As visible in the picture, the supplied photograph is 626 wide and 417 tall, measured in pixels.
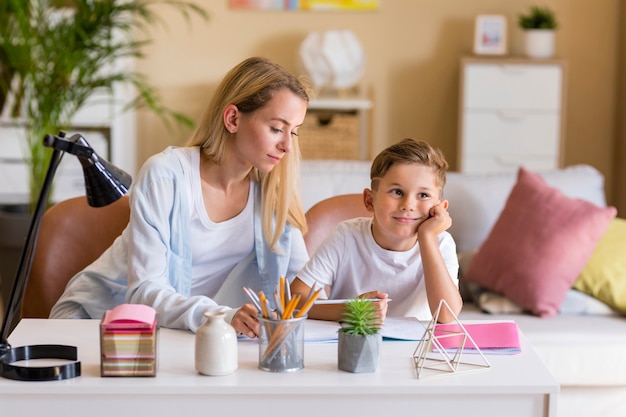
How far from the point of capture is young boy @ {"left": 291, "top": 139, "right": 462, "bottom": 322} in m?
1.91

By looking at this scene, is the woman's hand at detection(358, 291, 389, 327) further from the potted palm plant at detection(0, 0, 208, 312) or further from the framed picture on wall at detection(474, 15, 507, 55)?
the framed picture on wall at detection(474, 15, 507, 55)

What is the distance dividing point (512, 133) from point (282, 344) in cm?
362

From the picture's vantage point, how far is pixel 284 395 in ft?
4.92

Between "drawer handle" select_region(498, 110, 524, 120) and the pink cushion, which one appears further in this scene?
"drawer handle" select_region(498, 110, 524, 120)

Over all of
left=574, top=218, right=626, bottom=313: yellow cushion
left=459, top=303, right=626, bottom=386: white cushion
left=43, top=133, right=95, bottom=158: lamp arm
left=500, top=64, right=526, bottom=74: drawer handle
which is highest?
left=500, top=64, right=526, bottom=74: drawer handle

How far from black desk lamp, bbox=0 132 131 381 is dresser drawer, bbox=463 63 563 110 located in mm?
3473

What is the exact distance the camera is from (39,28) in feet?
13.3

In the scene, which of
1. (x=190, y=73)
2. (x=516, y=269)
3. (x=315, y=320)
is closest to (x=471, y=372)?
(x=315, y=320)

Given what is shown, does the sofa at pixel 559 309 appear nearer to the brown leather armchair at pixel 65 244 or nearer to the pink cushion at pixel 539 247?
the pink cushion at pixel 539 247

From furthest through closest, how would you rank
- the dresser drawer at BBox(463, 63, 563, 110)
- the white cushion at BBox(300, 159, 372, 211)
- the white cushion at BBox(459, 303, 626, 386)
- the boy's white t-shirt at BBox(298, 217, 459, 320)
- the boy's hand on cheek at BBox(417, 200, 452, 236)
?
the dresser drawer at BBox(463, 63, 563, 110) < the white cushion at BBox(300, 159, 372, 211) < the white cushion at BBox(459, 303, 626, 386) < the boy's white t-shirt at BBox(298, 217, 459, 320) < the boy's hand on cheek at BBox(417, 200, 452, 236)

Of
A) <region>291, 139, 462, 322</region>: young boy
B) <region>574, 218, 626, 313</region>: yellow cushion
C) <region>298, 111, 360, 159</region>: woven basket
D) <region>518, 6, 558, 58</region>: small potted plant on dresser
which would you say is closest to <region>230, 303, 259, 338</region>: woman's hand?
<region>291, 139, 462, 322</region>: young boy

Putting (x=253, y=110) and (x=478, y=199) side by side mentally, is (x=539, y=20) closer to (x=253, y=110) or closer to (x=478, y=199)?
(x=478, y=199)

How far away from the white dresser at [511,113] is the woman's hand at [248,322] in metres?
3.44

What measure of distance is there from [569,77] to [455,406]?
4.18 m
